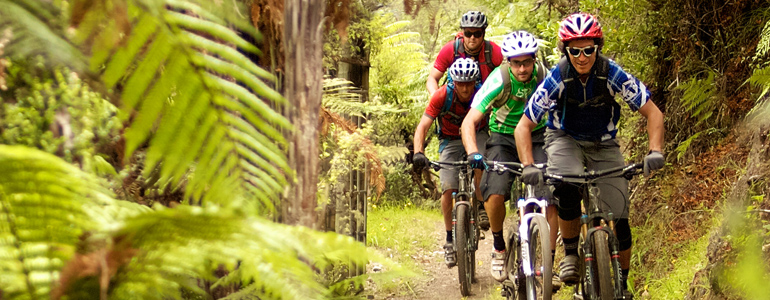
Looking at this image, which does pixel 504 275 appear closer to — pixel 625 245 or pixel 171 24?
pixel 625 245

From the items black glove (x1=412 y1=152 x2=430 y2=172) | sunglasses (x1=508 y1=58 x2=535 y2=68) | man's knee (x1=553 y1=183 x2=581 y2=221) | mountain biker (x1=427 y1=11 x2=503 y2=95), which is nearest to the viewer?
man's knee (x1=553 y1=183 x2=581 y2=221)

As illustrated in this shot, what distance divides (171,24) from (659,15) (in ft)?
25.6

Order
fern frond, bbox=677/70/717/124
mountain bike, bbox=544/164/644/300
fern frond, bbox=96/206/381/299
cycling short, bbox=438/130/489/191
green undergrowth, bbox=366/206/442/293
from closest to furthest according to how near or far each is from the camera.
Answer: fern frond, bbox=96/206/381/299, mountain bike, bbox=544/164/644/300, fern frond, bbox=677/70/717/124, cycling short, bbox=438/130/489/191, green undergrowth, bbox=366/206/442/293

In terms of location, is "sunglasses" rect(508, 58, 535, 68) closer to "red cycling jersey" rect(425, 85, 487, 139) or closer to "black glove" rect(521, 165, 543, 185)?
"red cycling jersey" rect(425, 85, 487, 139)

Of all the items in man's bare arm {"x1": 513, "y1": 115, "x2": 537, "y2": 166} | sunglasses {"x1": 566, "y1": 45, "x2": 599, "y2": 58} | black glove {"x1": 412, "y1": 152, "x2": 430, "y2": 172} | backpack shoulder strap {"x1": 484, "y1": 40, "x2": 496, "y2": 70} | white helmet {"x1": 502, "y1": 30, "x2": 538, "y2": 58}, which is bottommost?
man's bare arm {"x1": 513, "y1": 115, "x2": 537, "y2": 166}

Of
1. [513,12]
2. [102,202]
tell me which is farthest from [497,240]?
[513,12]

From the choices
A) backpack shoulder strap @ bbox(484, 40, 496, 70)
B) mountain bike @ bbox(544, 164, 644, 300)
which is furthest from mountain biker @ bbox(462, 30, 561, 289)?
backpack shoulder strap @ bbox(484, 40, 496, 70)

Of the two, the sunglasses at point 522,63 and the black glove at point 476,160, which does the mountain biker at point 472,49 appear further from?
the black glove at point 476,160

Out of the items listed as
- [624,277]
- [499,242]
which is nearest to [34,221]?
[624,277]

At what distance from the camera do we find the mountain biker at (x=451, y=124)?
6715mm

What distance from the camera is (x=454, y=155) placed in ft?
25.2

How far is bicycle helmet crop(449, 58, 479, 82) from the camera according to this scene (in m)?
6.64

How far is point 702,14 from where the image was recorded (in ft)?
23.7

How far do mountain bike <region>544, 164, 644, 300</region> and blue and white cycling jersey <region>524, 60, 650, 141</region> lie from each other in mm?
378
